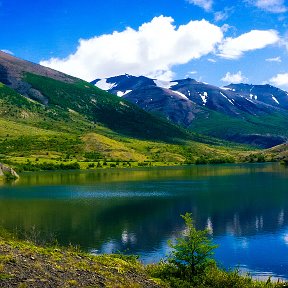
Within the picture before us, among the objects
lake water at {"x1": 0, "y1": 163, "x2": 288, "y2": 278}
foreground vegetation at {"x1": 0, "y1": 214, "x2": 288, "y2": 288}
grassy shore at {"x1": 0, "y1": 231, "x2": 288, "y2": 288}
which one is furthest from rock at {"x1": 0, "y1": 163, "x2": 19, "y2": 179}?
grassy shore at {"x1": 0, "y1": 231, "x2": 288, "y2": 288}

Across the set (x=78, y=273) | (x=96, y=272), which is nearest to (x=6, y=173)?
(x=96, y=272)

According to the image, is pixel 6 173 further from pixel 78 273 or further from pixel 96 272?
pixel 78 273

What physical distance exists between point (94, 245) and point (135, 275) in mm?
32567

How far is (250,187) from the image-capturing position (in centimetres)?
14788

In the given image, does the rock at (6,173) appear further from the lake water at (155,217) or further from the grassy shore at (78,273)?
the grassy shore at (78,273)

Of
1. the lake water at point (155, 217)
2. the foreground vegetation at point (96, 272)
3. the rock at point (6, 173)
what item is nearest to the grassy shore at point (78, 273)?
the foreground vegetation at point (96, 272)

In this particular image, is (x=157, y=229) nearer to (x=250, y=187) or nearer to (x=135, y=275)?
(x=135, y=275)

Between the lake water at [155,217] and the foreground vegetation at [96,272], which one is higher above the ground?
the foreground vegetation at [96,272]

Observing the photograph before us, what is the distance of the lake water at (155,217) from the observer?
61.4 metres

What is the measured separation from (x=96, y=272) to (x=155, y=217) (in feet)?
194

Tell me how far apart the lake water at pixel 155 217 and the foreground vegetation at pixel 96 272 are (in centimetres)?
1309

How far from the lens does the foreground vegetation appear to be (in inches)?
1107

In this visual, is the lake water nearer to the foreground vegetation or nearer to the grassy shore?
the grassy shore

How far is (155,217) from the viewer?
89750 mm
